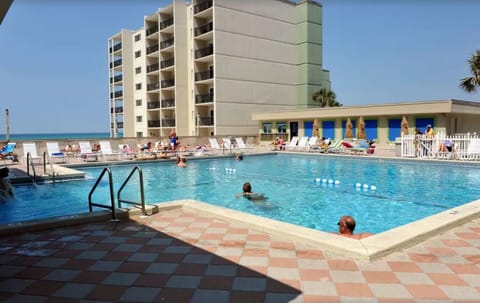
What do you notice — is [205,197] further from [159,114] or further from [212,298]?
[159,114]

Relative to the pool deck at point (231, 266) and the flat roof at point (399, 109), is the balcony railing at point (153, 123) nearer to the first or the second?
the flat roof at point (399, 109)

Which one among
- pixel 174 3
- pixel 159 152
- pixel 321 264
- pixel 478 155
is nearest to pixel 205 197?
pixel 321 264

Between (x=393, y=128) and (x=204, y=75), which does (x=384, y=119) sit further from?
(x=204, y=75)

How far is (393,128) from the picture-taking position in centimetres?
2264

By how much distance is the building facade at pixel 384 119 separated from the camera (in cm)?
2042

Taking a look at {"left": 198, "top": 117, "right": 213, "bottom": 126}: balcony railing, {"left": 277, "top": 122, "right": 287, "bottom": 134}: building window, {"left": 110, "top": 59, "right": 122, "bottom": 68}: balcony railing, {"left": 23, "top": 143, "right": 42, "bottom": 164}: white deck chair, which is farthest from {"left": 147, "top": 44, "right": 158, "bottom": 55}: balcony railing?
{"left": 23, "top": 143, "right": 42, "bottom": 164}: white deck chair

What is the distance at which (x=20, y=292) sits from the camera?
9.79 ft

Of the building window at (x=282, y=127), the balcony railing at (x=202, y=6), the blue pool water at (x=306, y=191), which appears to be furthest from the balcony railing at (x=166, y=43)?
the blue pool water at (x=306, y=191)

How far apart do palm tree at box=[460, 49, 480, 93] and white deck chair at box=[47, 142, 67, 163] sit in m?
26.4

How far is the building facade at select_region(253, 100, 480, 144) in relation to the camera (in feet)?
67.0

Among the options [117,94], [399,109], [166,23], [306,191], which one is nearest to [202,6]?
[166,23]

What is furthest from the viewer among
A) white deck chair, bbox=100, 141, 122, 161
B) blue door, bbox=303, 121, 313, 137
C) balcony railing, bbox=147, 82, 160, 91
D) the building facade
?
balcony railing, bbox=147, 82, 160, 91

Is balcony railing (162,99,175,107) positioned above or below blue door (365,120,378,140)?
above

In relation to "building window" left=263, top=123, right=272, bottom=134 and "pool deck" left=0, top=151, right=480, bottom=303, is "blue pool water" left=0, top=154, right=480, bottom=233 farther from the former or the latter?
"building window" left=263, top=123, right=272, bottom=134
